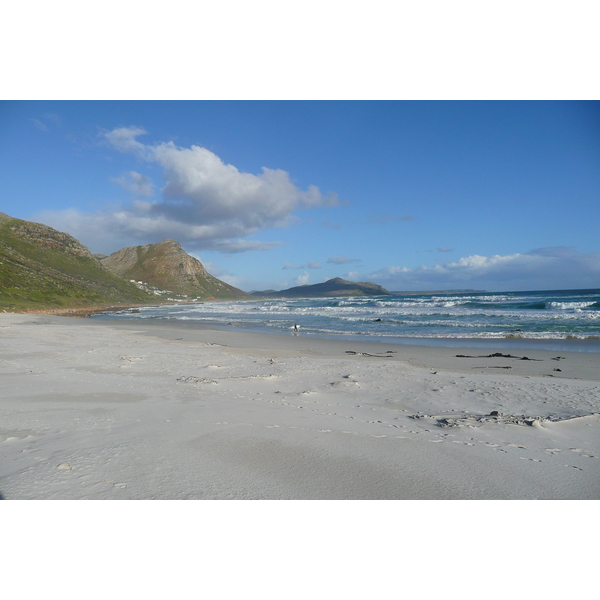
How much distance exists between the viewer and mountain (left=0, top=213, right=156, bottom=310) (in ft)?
120

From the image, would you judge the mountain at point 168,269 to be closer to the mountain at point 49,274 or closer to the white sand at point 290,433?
the mountain at point 49,274

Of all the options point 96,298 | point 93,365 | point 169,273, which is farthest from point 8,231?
point 93,365

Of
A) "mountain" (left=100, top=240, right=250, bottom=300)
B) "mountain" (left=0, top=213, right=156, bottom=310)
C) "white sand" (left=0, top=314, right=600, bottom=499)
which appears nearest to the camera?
"white sand" (left=0, top=314, right=600, bottom=499)

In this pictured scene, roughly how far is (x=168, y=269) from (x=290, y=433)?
13170 centimetres

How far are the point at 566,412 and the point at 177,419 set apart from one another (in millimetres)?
5609

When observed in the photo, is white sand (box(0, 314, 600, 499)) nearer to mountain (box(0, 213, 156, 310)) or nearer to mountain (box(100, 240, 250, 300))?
mountain (box(0, 213, 156, 310))

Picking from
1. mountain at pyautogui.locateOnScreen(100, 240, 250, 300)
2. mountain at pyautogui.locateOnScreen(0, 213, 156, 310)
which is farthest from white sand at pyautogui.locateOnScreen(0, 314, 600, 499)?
mountain at pyautogui.locateOnScreen(100, 240, 250, 300)

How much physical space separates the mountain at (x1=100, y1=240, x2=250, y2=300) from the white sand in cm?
10927

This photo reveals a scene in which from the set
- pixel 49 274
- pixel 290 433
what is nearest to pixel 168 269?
pixel 49 274

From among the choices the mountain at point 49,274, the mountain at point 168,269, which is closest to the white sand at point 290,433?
the mountain at point 49,274

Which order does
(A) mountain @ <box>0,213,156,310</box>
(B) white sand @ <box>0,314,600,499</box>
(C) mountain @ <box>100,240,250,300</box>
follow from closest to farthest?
1. (B) white sand @ <box>0,314,600,499</box>
2. (A) mountain @ <box>0,213,156,310</box>
3. (C) mountain @ <box>100,240,250,300</box>

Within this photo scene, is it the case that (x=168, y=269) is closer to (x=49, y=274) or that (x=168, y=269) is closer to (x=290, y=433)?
(x=49, y=274)

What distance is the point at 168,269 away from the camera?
416 feet

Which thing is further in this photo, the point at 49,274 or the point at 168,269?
the point at 168,269
